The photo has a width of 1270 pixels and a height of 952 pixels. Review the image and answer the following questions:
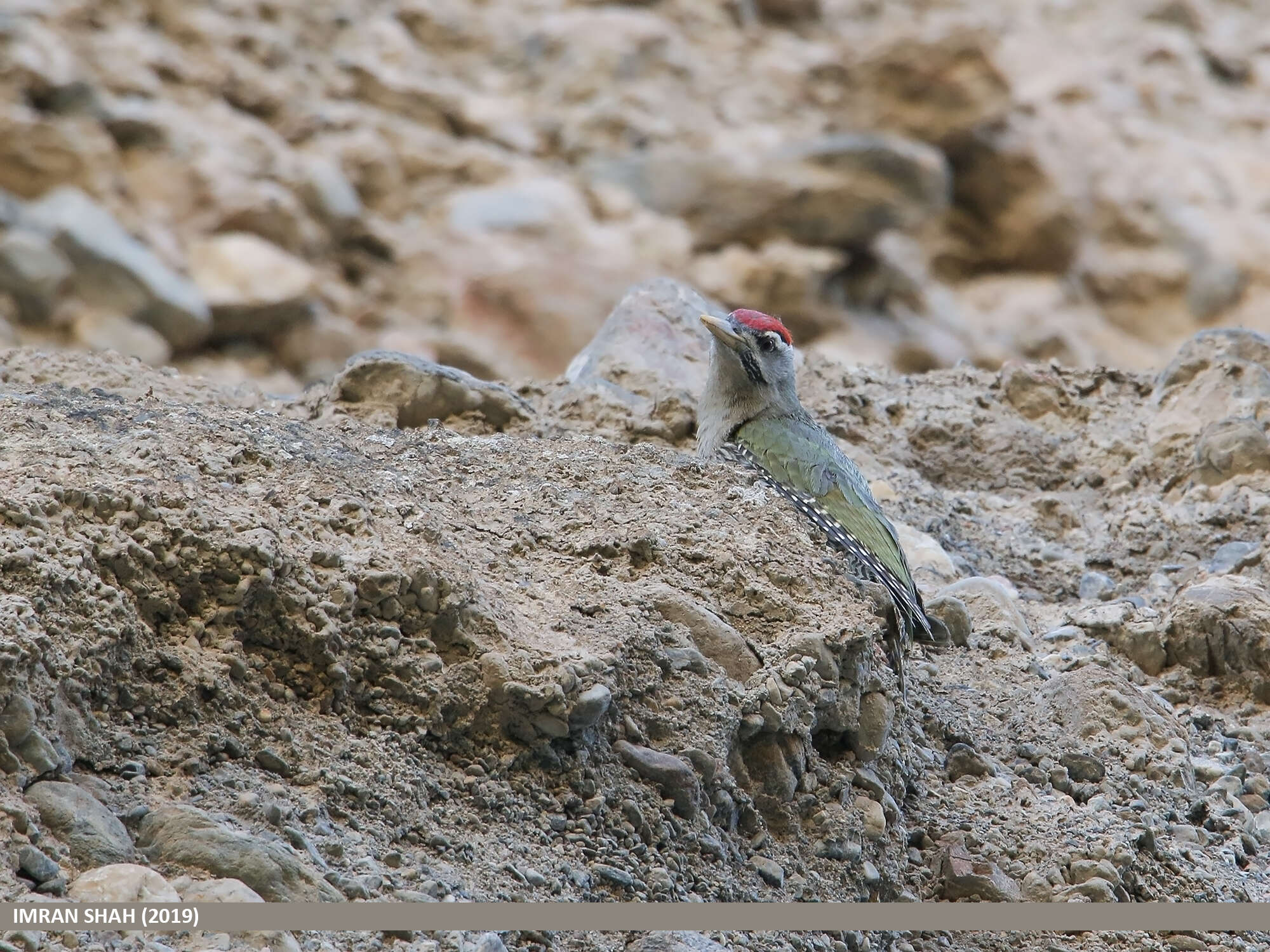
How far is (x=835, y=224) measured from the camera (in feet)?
50.7

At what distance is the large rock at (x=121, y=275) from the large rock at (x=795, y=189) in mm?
4923

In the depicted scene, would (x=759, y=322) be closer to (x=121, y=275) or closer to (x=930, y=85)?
(x=121, y=275)

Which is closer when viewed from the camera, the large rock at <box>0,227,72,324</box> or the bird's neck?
the bird's neck

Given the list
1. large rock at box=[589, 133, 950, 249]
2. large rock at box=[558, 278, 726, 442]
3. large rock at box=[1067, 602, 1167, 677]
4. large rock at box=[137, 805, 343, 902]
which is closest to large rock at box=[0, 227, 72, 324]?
large rock at box=[589, 133, 950, 249]

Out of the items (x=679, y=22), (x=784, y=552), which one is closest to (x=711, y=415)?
(x=784, y=552)

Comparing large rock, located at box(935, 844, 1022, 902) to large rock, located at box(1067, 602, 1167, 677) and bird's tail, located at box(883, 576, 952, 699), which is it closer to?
bird's tail, located at box(883, 576, 952, 699)

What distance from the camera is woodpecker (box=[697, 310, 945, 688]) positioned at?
4262mm

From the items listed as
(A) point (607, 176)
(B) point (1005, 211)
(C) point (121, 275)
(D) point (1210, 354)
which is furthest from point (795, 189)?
(D) point (1210, 354)

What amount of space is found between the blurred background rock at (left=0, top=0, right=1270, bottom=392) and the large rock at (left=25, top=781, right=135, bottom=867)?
9.84 m

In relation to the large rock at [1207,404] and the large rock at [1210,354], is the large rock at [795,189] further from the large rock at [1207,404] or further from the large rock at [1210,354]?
the large rock at [1207,404]

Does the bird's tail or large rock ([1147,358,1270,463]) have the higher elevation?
large rock ([1147,358,1270,463])

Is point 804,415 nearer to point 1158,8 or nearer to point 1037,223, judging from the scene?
point 1037,223

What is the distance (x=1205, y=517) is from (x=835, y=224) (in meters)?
10.5

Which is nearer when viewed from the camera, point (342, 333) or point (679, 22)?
point (342, 333)
